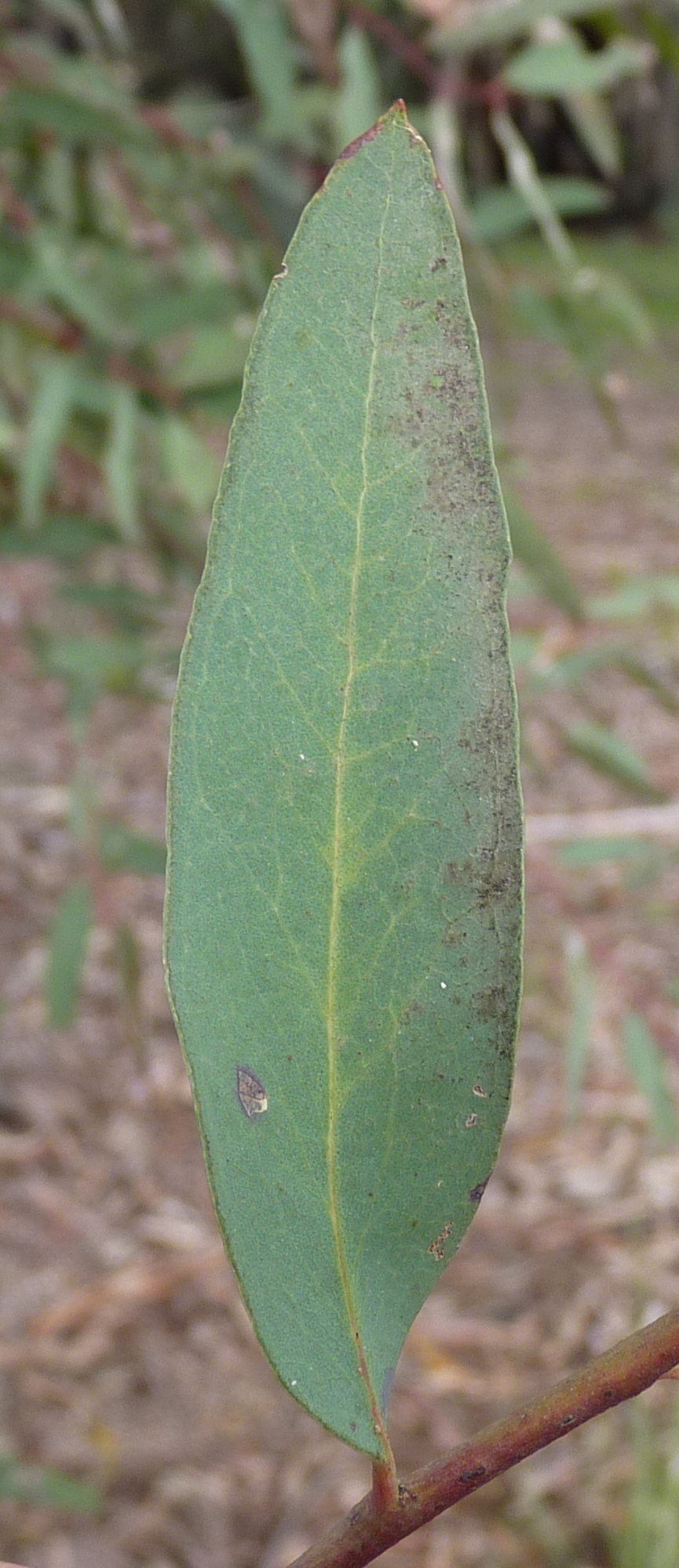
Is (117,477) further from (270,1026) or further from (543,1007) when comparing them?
(543,1007)

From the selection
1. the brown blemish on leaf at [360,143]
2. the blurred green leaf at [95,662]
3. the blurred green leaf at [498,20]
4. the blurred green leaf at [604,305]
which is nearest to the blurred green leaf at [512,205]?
the blurred green leaf at [604,305]

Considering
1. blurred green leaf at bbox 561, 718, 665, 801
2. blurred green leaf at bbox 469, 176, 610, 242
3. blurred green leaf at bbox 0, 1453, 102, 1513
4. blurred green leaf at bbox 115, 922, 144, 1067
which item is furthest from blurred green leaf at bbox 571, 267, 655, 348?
blurred green leaf at bbox 0, 1453, 102, 1513

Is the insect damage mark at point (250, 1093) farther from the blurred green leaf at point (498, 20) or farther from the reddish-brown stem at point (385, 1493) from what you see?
the blurred green leaf at point (498, 20)

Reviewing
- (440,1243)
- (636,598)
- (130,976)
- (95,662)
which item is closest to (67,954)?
(130,976)

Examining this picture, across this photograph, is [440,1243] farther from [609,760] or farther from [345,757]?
[609,760]

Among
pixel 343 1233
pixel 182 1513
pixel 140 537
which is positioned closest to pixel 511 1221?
pixel 182 1513

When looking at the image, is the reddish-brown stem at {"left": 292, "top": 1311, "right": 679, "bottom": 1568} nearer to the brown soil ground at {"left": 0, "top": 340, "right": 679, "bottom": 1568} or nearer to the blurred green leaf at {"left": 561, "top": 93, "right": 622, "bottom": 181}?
the brown soil ground at {"left": 0, "top": 340, "right": 679, "bottom": 1568}

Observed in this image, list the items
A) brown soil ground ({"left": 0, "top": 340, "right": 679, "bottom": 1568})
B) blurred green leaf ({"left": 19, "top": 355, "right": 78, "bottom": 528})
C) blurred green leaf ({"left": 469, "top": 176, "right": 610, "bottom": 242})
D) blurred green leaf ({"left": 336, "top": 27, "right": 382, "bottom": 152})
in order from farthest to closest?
brown soil ground ({"left": 0, "top": 340, "right": 679, "bottom": 1568}), blurred green leaf ({"left": 469, "top": 176, "right": 610, "bottom": 242}), blurred green leaf ({"left": 19, "top": 355, "right": 78, "bottom": 528}), blurred green leaf ({"left": 336, "top": 27, "right": 382, "bottom": 152})
